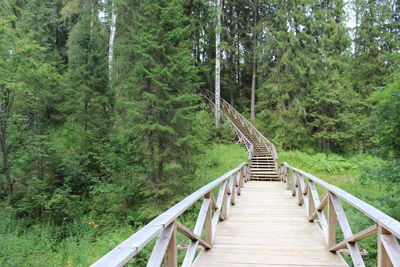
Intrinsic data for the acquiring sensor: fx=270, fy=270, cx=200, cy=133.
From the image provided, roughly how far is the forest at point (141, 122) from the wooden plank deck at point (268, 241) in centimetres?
294

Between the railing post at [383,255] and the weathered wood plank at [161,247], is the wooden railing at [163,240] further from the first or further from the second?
the railing post at [383,255]

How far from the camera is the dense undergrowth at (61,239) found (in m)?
7.04

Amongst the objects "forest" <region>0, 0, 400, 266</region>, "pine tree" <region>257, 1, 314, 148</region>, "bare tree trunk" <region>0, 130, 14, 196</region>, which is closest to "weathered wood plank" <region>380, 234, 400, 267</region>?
"forest" <region>0, 0, 400, 266</region>

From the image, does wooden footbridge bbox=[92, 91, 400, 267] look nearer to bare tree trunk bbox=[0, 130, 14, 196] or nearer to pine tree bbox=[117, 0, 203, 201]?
pine tree bbox=[117, 0, 203, 201]

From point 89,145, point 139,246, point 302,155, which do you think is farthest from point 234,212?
point 302,155

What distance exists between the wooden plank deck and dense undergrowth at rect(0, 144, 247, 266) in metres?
2.46

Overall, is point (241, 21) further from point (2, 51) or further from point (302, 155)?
point (2, 51)

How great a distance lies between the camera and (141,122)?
365 inches

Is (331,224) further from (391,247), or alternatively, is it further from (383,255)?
(391,247)

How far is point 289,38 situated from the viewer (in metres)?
20.1

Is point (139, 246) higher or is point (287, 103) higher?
point (287, 103)

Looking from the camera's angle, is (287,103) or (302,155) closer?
(302,155)

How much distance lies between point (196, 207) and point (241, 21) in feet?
77.4

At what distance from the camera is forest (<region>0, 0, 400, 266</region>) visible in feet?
28.4
